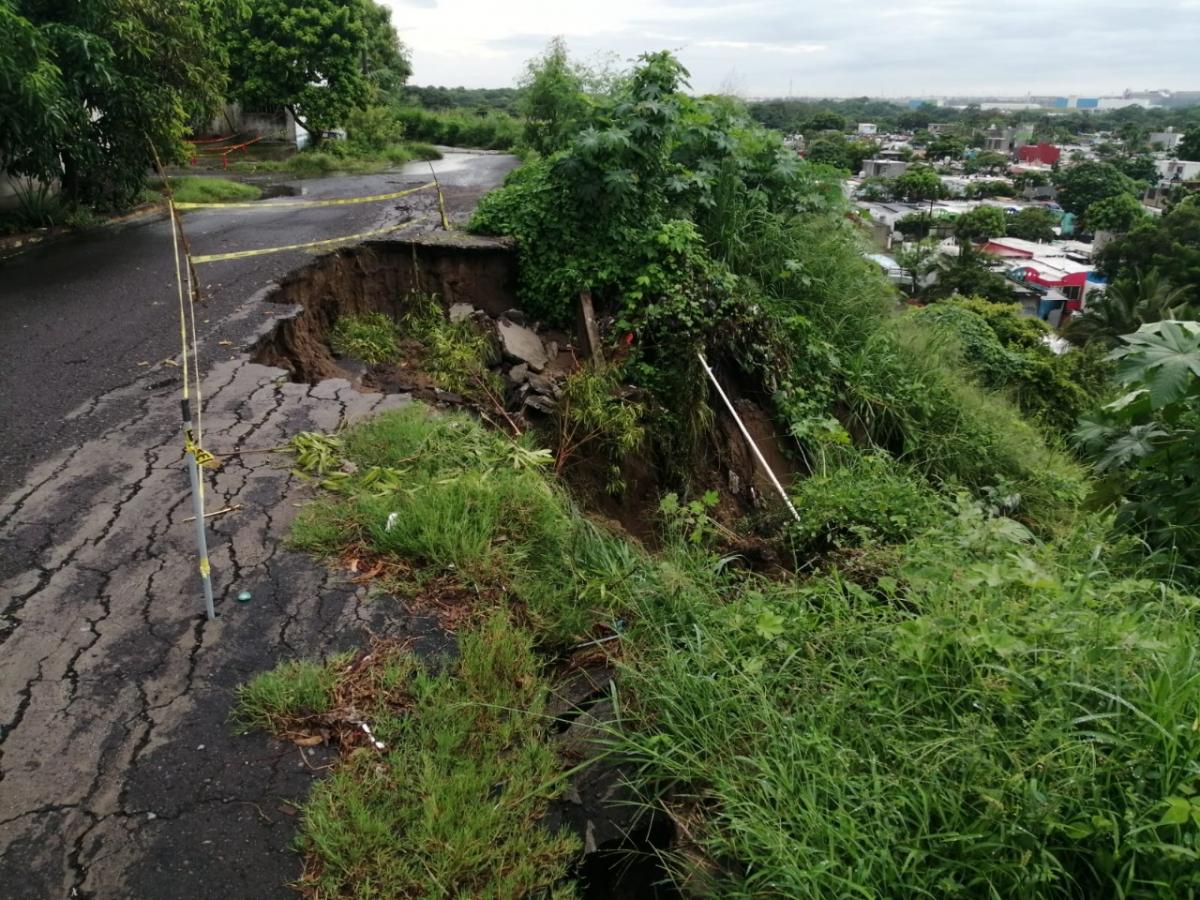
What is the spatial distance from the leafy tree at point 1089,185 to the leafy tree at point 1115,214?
6.82 metres

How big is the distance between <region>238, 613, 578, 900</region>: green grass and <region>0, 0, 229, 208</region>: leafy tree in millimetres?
7410

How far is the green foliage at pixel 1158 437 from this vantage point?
119 inches

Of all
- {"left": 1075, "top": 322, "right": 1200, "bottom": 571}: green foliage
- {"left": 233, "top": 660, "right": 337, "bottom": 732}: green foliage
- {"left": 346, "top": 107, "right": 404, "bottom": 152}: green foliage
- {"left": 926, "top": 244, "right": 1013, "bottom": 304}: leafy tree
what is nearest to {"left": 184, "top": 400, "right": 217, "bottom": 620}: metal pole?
{"left": 233, "top": 660, "right": 337, "bottom": 732}: green foliage

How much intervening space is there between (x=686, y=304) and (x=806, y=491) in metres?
2.32

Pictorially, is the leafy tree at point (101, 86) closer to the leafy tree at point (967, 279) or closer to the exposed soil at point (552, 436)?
the exposed soil at point (552, 436)

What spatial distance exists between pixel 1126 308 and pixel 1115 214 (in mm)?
27833

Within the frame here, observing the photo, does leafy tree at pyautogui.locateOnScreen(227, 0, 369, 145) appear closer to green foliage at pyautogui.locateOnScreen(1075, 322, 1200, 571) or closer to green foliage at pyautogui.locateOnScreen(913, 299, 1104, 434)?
green foliage at pyautogui.locateOnScreen(913, 299, 1104, 434)

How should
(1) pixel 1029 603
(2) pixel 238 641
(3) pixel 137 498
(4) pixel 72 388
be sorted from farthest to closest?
(4) pixel 72 388 < (3) pixel 137 498 < (2) pixel 238 641 < (1) pixel 1029 603

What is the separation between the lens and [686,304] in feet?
23.3

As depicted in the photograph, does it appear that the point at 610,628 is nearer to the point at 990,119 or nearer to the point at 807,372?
the point at 807,372

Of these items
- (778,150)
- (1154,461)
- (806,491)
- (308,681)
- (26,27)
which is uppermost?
(26,27)

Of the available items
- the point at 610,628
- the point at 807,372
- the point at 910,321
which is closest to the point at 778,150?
the point at 910,321

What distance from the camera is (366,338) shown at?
7.62 meters

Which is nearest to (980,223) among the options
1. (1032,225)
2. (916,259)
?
(1032,225)
